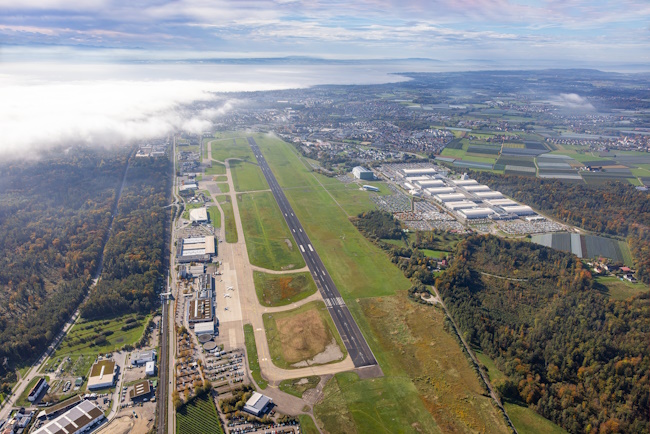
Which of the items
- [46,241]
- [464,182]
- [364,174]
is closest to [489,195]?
[464,182]

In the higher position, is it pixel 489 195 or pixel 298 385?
pixel 489 195

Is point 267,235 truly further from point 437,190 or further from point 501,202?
point 501,202

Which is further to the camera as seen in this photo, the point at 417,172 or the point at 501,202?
the point at 417,172

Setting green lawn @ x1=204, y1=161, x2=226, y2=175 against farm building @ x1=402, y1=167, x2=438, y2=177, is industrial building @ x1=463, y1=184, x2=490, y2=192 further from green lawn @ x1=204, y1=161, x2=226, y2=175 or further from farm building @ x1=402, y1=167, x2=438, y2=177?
green lawn @ x1=204, y1=161, x2=226, y2=175

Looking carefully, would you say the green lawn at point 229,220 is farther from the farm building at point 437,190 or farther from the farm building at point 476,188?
the farm building at point 476,188

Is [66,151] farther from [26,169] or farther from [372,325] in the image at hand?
[372,325]

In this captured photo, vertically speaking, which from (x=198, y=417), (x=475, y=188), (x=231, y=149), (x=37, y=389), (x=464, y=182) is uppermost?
(x=464, y=182)

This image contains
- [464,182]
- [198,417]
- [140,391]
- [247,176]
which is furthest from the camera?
[247,176]
